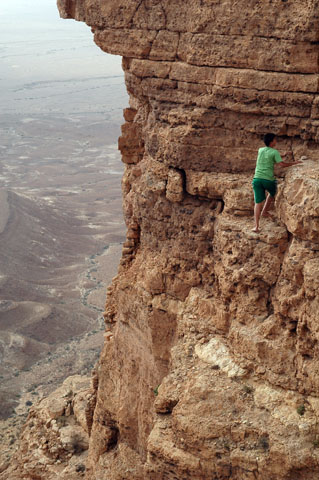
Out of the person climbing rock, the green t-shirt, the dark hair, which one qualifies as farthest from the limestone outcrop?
the dark hair

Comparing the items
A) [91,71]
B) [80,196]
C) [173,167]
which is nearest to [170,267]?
[173,167]

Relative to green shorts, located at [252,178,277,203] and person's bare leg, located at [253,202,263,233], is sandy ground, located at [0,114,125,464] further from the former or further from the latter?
green shorts, located at [252,178,277,203]

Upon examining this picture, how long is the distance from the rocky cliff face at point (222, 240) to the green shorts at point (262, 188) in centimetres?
17

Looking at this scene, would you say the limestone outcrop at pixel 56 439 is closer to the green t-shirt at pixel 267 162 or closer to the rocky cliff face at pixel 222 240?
the rocky cliff face at pixel 222 240

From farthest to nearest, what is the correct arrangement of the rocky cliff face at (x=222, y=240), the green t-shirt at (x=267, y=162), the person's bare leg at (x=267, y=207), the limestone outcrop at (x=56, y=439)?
the limestone outcrop at (x=56, y=439) < the person's bare leg at (x=267, y=207) < the green t-shirt at (x=267, y=162) < the rocky cliff face at (x=222, y=240)

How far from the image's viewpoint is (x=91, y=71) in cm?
16412

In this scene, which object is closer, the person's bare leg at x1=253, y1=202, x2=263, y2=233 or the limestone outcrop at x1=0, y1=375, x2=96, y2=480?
the person's bare leg at x1=253, y1=202, x2=263, y2=233

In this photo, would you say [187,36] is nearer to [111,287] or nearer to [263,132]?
[263,132]

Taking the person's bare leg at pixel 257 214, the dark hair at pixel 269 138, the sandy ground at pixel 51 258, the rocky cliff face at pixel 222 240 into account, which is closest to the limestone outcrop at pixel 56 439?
the sandy ground at pixel 51 258

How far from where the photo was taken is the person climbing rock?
8.12 meters

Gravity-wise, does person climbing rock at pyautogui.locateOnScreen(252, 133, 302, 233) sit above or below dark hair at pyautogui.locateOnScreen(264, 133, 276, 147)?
below

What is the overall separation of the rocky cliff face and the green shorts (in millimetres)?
173

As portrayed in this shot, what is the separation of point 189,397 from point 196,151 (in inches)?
131

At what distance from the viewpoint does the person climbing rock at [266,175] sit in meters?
8.12
